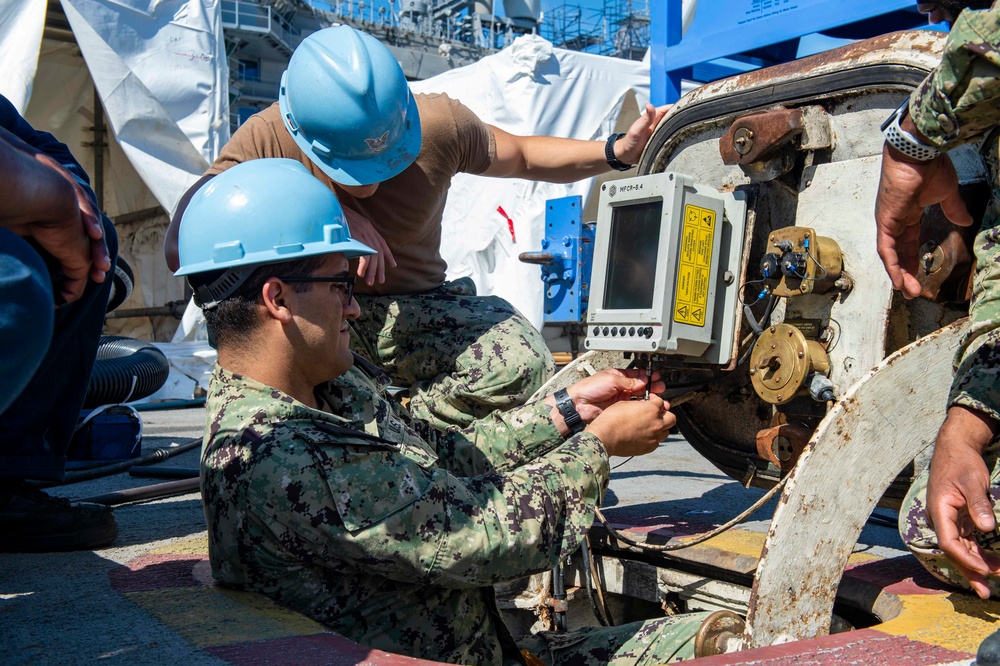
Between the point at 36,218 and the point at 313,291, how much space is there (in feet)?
1.72

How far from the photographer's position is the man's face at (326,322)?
1.81 metres

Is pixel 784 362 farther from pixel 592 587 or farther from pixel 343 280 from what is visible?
pixel 343 280

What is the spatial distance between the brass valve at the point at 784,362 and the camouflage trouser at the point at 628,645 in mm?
628

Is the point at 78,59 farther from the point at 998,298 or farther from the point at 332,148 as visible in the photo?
the point at 998,298

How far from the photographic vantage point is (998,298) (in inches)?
72.4

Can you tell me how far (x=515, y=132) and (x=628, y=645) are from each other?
7.11m

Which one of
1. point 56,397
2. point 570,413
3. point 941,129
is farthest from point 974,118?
point 56,397

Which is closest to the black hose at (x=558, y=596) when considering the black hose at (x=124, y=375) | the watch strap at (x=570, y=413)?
the watch strap at (x=570, y=413)

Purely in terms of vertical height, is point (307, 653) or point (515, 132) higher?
point (515, 132)

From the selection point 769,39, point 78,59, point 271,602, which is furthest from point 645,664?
point 78,59

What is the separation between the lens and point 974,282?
6.44ft

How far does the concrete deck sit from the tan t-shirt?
3.69 feet

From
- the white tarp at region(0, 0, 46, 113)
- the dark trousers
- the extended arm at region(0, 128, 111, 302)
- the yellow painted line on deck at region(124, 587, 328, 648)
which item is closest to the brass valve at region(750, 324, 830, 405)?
the yellow painted line on deck at region(124, 587, 328, 648)

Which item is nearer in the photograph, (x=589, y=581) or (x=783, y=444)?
(x=783, y=444)
